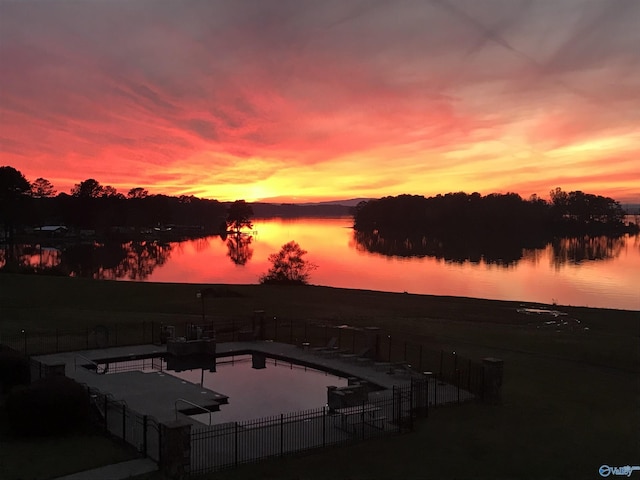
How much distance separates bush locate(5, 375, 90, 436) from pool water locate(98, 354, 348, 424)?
4244 mm

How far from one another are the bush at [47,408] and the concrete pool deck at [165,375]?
287 cm

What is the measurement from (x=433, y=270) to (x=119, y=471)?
82.7 metres

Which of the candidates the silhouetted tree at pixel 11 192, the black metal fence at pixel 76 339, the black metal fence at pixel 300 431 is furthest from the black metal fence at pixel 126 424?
the silhouetted tree at pixel 11 192

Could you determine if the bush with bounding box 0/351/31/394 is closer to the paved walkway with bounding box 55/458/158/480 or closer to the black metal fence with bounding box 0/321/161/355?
the black metal fence with bounding box 0/321/161/355

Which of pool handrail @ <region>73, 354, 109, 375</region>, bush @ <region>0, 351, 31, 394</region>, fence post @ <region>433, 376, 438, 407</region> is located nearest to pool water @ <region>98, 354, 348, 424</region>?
pool handrail @ <region>73, 354, 109, 375</region>

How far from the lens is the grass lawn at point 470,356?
16.3 m

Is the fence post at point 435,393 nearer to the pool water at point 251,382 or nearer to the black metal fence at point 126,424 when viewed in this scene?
the pool water at point 251,382

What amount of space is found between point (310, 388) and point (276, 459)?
350 inches

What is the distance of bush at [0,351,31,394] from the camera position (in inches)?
872

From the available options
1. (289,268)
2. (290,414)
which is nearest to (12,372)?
(290,414)

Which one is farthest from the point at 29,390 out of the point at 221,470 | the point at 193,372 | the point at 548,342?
the point at 548,342

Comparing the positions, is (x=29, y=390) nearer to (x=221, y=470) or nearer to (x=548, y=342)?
(x=221, y=470)

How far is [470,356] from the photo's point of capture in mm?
31797

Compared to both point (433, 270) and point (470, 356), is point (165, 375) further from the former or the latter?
point (433, 270)
